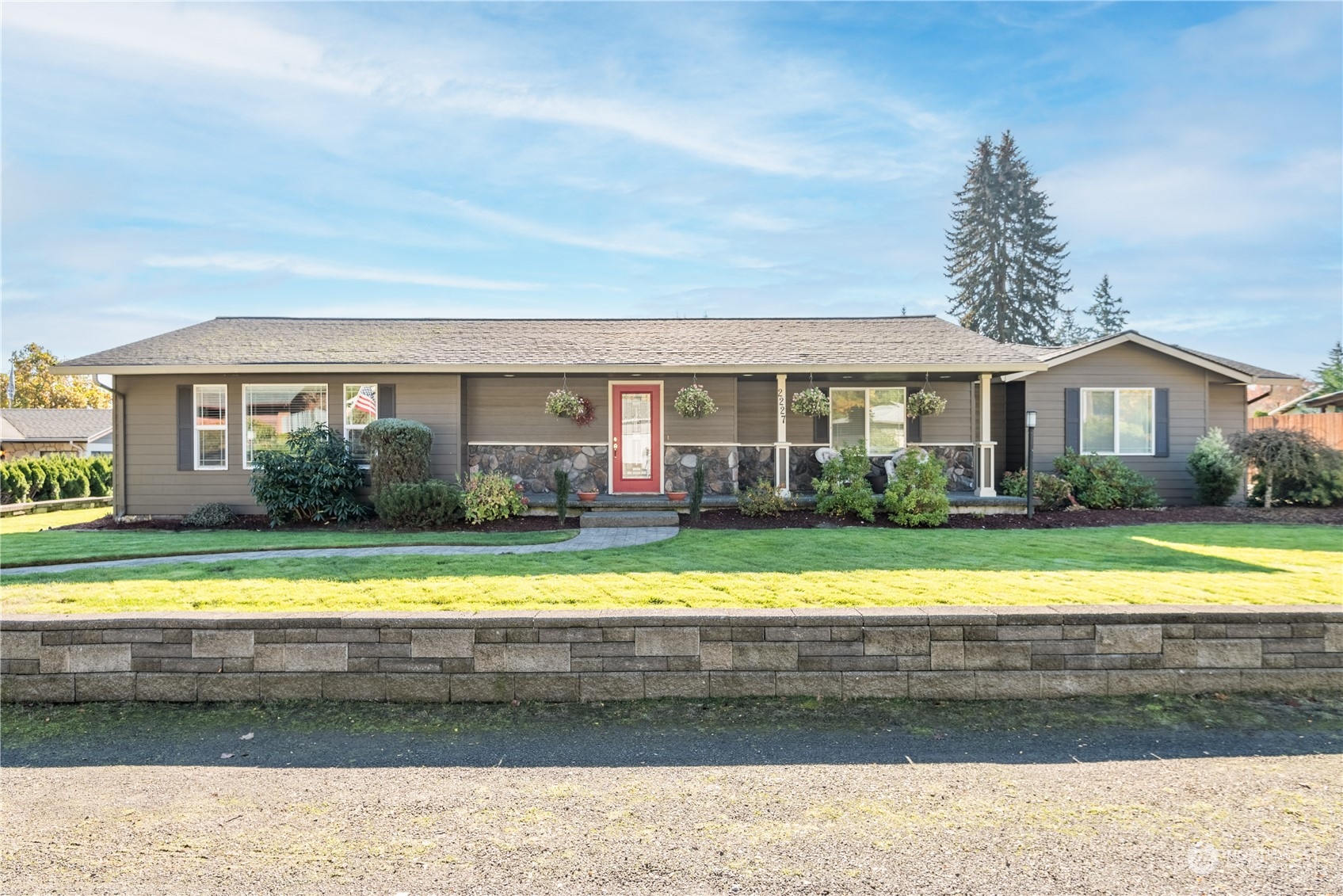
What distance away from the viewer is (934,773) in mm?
3160

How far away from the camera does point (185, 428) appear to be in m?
12.4

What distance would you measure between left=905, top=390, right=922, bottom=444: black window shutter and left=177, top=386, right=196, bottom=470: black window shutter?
12.7m

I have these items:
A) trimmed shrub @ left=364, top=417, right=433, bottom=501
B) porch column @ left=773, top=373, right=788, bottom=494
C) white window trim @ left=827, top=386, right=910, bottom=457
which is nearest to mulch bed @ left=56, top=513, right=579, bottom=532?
trimmed shrub @ left=364, top=417, right=433, bottom=501

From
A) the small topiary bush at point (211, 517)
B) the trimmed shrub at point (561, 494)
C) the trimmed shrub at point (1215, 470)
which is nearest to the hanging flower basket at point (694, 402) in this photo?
the trimmed shrub at point (561, 494)

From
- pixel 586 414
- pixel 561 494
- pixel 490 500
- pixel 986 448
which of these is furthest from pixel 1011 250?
pixel 490 500

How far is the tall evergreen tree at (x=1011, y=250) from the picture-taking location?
35.0 meters

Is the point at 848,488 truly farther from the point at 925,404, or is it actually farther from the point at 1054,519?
the point at 1054,519

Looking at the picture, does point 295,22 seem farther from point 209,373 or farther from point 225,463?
point 225,463

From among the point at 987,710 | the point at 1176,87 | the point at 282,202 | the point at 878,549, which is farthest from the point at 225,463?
the point at 1176,87

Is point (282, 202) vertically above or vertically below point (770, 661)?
above

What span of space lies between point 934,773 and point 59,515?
18.7 metres

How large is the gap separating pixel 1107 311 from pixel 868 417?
1465 inches

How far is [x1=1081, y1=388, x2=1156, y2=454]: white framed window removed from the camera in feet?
44.8

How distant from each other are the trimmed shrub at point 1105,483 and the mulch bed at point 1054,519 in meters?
0.54
